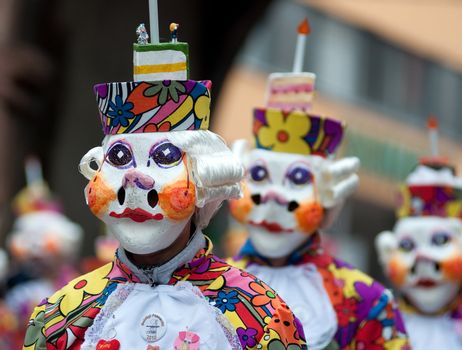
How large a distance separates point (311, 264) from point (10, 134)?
32.3ft

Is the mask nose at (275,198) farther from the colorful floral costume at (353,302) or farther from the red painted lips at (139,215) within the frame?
the red painted lips at (139,215)

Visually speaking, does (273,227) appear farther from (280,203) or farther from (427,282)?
(427,282)

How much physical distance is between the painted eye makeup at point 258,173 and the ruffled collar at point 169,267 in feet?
6.36

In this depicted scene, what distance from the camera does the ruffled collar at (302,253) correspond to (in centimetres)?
809

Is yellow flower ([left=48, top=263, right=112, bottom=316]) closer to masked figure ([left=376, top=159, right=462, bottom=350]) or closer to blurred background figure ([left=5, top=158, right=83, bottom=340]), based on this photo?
masked figure ([left=376, top=159, right=462, bottom=350])

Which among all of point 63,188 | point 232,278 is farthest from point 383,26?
point 232,278

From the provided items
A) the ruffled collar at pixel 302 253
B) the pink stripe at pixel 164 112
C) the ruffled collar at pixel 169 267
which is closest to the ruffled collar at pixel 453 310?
the ruffled collar at pixel 302 253

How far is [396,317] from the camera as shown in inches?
321

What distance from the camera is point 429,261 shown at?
9.40 m

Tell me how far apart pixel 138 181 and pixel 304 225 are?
2.11 metres

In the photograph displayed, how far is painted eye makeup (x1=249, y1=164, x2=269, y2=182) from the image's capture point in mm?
8055

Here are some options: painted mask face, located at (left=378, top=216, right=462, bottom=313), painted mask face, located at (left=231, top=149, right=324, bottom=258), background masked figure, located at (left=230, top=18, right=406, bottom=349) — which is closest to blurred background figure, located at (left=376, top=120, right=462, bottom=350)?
painted mask face, located at (left=378, top=216, right=462, bottom=313)

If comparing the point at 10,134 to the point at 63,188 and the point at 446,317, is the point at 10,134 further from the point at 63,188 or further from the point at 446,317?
the point at 446,317

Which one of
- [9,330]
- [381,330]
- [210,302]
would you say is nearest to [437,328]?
[381,330]
